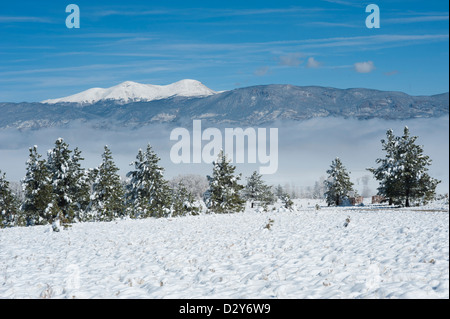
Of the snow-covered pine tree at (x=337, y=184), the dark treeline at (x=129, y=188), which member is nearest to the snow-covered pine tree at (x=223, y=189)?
the dark treeline at (x=129, y=188)

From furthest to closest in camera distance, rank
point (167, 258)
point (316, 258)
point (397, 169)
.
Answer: point (397, 169)
point (167, 258)
point (316, 258)

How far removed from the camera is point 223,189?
157 feet

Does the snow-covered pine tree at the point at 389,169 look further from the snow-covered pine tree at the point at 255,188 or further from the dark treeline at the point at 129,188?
the snow-covered pine tree at the point at 255,188

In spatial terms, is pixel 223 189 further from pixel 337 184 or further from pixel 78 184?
pixel 337 184

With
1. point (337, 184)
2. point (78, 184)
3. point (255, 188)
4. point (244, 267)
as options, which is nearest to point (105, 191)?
point (78, 184)

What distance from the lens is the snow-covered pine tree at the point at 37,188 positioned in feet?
127

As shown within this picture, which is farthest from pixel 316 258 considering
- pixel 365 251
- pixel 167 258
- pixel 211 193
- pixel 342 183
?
pixel 342 183

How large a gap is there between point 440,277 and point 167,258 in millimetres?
8751

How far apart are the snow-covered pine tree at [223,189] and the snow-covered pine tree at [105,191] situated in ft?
38.3

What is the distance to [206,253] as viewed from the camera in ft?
45.2

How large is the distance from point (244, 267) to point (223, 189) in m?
36.7
